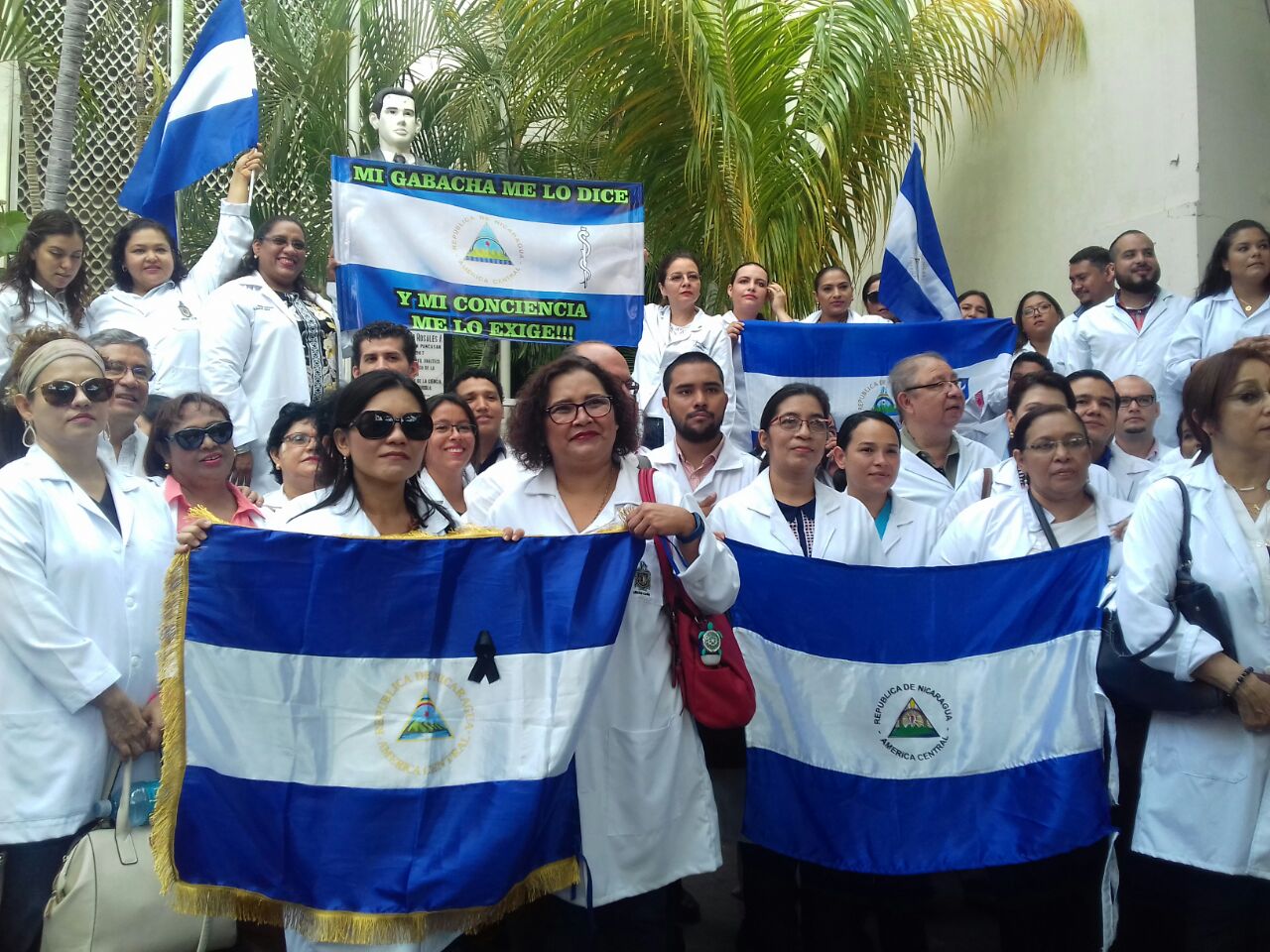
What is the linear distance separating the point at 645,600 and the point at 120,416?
2651 mm

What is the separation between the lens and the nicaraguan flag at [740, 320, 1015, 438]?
23.4 ft

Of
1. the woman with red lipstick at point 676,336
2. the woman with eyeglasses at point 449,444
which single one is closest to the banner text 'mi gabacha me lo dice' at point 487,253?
the woman with red lipstick at point 676,336

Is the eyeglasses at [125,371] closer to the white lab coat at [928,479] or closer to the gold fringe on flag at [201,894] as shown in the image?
the gold fringe on flag at [201,894]

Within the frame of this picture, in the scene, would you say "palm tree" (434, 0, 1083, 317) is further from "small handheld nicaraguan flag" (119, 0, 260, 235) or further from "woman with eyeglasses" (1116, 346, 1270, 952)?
"woman with eyeglasses" (1116, 346, 1270, 952)

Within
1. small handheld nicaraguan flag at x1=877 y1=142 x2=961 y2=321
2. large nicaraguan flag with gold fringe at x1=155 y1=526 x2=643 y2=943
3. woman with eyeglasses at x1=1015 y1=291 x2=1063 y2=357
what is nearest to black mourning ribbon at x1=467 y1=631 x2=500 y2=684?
large nicaraguan flag with gold fringe at x1=155 y1=526 x2=643 y2=943

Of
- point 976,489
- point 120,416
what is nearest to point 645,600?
point 976,489

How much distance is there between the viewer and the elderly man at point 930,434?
5.84 meters

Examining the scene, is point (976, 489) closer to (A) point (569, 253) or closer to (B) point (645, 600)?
(B) point (645, 600)

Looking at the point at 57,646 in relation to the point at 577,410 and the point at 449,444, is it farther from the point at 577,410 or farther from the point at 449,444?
the point at 449,444

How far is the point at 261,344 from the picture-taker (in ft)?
21.0

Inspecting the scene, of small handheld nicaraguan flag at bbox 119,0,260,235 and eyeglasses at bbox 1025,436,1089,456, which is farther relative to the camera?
small handheld nicaraguan flag at bbox 119,0,260,235

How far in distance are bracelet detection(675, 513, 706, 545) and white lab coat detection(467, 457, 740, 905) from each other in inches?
0.8

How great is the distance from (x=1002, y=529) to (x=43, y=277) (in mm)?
4456

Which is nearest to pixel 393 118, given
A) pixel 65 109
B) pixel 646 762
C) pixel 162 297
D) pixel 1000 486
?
pixel 162 297
